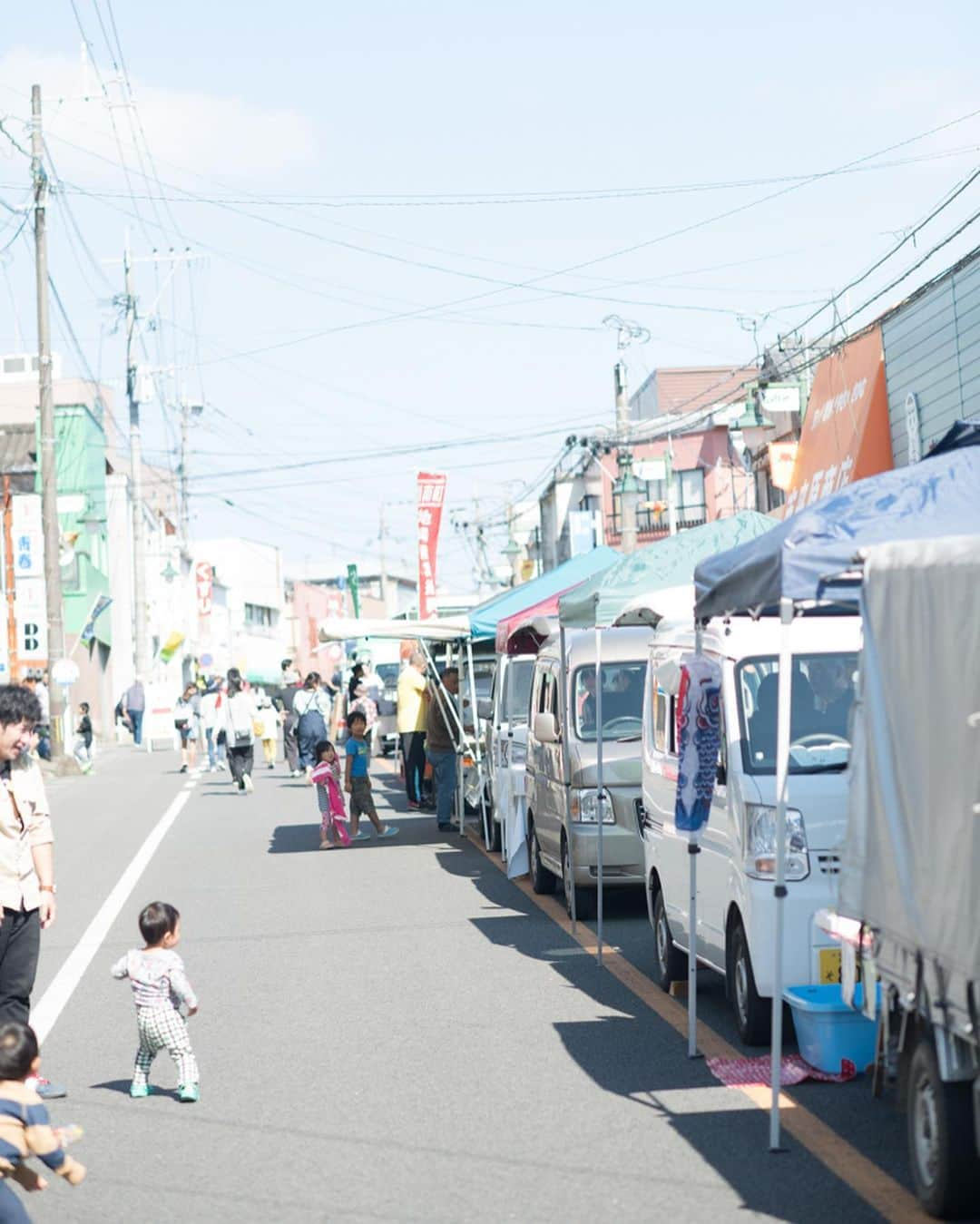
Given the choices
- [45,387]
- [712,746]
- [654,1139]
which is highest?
[45,387]

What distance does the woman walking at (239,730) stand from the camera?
91.5ft

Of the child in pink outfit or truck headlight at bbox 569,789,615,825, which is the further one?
the child in pink outfit

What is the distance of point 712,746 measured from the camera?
924 cm

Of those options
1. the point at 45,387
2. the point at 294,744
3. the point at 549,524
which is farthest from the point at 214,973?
the point at 549,524

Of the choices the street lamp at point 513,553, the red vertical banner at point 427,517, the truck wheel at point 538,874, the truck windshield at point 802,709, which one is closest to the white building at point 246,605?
the street lamp at point 513,553

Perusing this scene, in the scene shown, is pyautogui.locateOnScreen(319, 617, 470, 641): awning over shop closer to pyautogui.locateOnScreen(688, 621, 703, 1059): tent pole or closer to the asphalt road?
the asphalt road

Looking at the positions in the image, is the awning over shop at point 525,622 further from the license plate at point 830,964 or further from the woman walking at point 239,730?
the license plate at point 830,964

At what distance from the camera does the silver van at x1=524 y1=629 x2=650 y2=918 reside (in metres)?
13.4

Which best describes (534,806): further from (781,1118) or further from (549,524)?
(549,524)

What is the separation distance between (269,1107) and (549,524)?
7473 cm

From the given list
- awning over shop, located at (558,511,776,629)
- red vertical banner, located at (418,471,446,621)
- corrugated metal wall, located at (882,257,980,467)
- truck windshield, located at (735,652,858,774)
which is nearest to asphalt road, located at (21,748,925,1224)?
truck windshield, located at (735,652,858,774)

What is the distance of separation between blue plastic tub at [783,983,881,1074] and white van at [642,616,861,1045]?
0.35 m

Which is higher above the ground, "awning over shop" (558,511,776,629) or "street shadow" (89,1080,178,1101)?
"awning over shop" (558,511,776,629)

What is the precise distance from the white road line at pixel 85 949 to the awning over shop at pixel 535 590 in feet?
15.1
